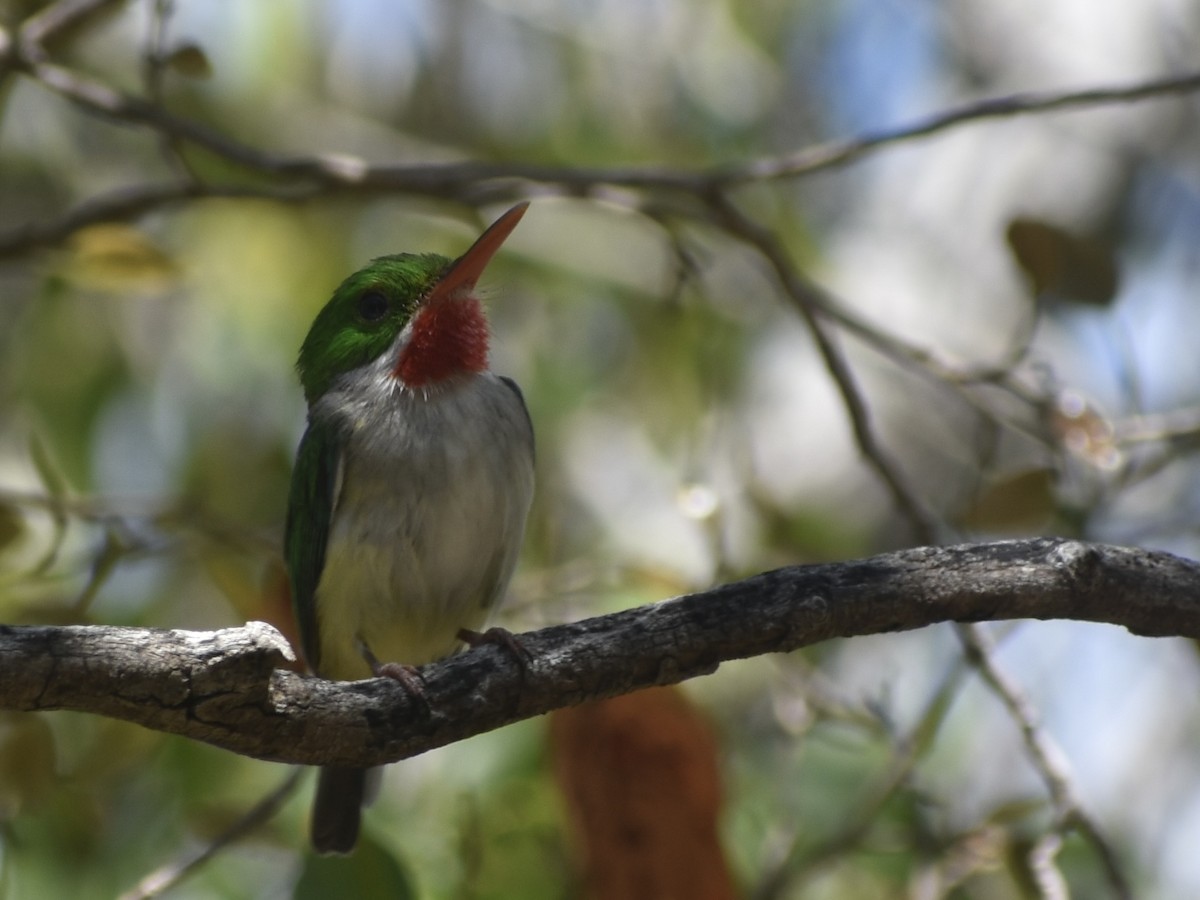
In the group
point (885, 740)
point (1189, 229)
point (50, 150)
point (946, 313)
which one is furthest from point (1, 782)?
point (1189, 229)

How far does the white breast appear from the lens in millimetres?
3643

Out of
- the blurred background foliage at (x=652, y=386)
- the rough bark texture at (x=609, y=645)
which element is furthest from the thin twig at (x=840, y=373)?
the rough bark texture at (x=609, y=645)

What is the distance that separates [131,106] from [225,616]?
205cm

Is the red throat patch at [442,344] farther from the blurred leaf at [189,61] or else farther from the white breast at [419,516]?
the blurred leaf at [189,61]

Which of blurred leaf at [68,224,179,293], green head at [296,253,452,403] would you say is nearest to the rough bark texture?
green head at [296,253,452,403]

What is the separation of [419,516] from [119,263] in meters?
1.02

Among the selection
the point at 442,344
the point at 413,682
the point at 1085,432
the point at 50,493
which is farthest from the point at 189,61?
the point at 1085,432

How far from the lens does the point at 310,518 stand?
3.79 m

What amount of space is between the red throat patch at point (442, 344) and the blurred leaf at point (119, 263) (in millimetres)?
626

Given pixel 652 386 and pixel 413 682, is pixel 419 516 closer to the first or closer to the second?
pixel 413 682

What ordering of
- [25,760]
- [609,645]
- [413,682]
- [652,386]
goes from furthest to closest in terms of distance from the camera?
[652,386]
[25,760]
[609,645]
[413,682]

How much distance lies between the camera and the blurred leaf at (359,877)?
3.35 meters

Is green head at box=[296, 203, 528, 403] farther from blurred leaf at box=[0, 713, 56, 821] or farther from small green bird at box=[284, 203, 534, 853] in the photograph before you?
blurred leaf at box=[0, 713, 56, 821]

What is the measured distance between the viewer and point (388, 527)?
11.9ft
